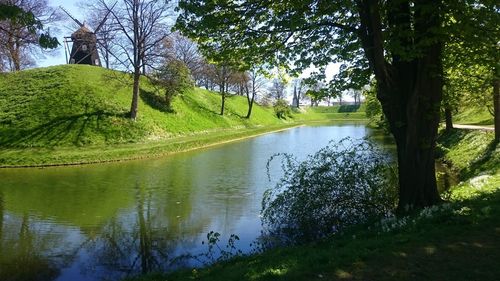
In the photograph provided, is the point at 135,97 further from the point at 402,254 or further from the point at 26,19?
the point at 402,254

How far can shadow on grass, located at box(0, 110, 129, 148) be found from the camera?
95.0ft

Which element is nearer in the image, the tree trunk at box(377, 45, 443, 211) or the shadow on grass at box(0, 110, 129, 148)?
the tree trunk at box(377, 45, 443, 211)

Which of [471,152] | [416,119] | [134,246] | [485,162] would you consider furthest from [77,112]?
[416,119]

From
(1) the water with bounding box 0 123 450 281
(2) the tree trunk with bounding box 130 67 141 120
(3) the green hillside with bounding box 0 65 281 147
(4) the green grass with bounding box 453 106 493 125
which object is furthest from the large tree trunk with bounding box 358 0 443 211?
(4) the green grass with bounding box 453 106 493 125

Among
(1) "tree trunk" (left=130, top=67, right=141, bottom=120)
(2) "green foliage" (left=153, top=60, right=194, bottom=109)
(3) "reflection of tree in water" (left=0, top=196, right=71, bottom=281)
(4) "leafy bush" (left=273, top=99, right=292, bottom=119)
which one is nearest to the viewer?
(3) "reflection of tree in water" (left=0, top=196, right=71, bottom=281)

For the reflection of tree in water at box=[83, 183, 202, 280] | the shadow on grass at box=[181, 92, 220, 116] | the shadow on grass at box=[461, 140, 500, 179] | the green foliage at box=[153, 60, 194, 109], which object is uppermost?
the green foliage at box=[153, 60, 194, 109]

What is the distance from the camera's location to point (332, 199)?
11453 millimetres

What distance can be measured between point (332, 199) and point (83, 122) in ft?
85.1

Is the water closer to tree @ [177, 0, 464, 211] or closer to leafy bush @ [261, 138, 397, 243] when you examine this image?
leafy bush @ [261, 138, 397, 243]

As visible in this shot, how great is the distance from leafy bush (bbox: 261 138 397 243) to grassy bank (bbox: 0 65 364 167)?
17428 mm

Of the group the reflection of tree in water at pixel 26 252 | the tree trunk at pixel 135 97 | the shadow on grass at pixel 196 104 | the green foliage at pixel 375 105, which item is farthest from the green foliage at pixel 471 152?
the shadow on grass at pixel 196 104

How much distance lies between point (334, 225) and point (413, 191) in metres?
2.09

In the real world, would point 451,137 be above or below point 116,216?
above

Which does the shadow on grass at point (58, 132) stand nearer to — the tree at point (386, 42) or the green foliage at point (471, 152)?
the tree at point (386, 42)
